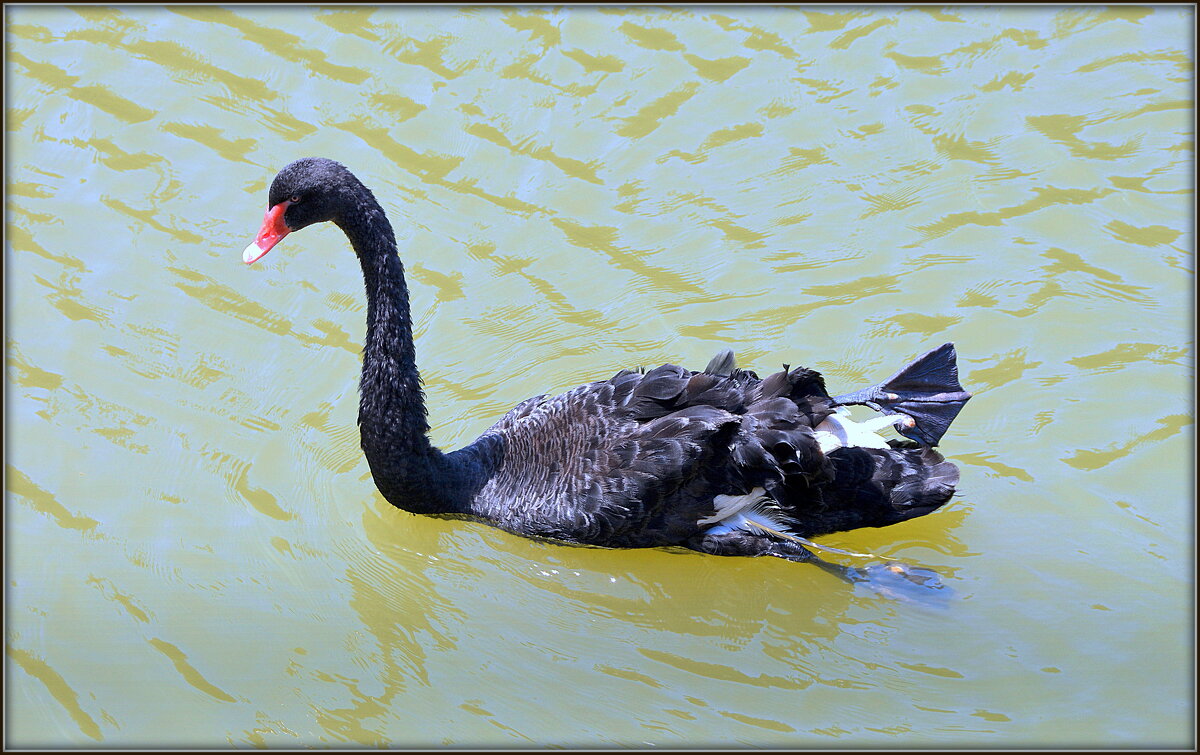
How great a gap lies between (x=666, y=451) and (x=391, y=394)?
137cm

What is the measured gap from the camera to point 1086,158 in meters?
8.20

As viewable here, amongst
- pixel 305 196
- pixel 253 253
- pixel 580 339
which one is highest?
pixel 305 196

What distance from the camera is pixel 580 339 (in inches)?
290

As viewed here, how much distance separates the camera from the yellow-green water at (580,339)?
5.30 meters

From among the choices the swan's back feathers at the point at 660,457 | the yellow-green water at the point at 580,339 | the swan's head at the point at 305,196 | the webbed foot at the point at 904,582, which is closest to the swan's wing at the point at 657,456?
the swan's back feathers at the point at 660,457

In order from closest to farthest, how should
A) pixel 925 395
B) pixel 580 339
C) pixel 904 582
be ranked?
pixel 904 582 → pixel 925 395 → pixel 580 339

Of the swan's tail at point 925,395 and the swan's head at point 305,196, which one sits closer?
the swan's head at point 305,196

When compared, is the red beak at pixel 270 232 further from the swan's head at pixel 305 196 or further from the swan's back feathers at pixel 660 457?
the swan's back feathers at pixel 660 457

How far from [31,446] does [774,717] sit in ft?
13.6

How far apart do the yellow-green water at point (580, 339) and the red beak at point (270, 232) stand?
4.23ft

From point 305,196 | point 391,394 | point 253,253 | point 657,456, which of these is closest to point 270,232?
point 253,253

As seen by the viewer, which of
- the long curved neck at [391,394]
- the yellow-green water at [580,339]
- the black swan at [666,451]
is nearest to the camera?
the yellow-green water at [580,339]

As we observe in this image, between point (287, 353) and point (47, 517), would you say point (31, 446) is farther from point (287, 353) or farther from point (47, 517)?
point (287, 353)

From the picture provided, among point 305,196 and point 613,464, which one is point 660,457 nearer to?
point 613,464
